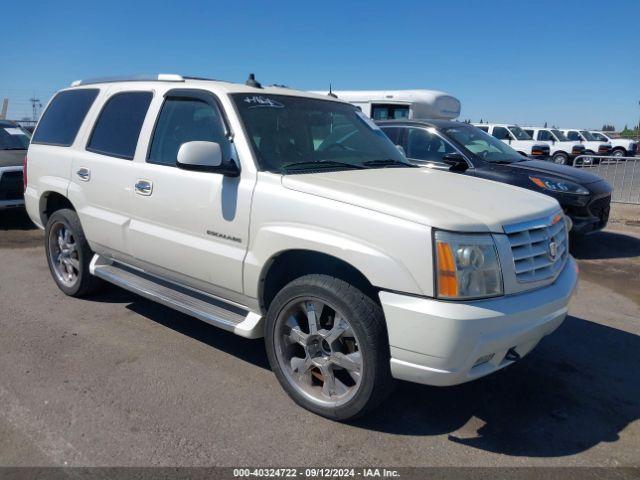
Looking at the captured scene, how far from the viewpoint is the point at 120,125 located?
4570 millimetres

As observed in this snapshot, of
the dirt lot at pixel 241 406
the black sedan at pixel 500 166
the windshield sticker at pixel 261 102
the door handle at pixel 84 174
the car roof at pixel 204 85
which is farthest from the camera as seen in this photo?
the black sedan at pixel 500 166

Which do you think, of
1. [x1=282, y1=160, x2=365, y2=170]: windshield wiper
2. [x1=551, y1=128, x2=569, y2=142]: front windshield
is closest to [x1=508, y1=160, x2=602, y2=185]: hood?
[x1=282, y1=160, x2=365, y2=170]: windshield wiper

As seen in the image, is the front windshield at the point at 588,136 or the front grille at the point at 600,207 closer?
the front grille at the point at 600,207

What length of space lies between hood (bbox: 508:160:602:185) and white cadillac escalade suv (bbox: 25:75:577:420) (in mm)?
3805

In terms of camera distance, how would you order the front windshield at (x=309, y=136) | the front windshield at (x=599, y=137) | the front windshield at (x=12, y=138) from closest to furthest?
the front windshield at (x=309, y=136) < the front windshield at (x=12, y=138) < the front windshield at (x=599, y=137)

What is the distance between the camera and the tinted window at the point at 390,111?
1586 centimetres

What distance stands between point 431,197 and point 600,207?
5552mm

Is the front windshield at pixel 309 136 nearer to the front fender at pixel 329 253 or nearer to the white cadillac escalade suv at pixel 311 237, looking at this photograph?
the white cadillac escalade suv at pixel 311 237

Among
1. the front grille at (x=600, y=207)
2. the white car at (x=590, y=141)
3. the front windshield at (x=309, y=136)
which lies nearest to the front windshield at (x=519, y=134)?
the white car at (x=590, y=141)

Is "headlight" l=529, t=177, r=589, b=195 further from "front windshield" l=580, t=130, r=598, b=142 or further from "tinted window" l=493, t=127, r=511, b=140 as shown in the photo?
"front windshield" l=580, t=130, r=598, b=142

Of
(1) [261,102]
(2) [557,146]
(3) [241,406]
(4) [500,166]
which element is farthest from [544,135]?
(3) [241,406]

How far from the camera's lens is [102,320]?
4.74m

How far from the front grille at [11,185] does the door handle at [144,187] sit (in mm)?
5609

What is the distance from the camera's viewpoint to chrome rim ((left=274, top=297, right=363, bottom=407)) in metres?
3.13
